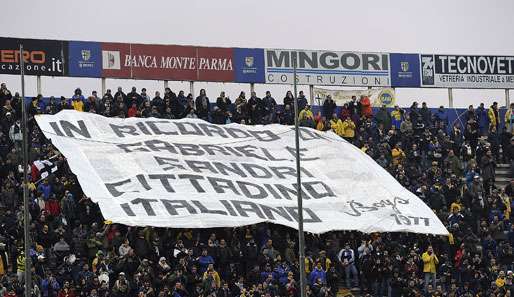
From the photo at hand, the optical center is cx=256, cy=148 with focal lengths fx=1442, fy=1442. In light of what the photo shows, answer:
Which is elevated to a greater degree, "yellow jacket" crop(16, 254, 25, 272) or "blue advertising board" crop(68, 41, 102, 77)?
"blue advertising board" crop(68, 41, 102, 77)

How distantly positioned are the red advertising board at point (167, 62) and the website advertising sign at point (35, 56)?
65.7 inches

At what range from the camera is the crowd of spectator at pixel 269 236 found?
3622 cm

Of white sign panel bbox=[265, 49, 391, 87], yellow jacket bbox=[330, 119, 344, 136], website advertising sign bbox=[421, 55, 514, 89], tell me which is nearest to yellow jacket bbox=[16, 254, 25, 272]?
yellow jacket bbox=[330, 119, 344, 136]

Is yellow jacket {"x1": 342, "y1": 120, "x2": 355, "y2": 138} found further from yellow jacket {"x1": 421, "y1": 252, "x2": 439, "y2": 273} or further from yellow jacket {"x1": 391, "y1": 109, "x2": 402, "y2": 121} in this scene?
yellow jacket {"x1": 421, "y1": 252, "x2": 439, "y2": 273}

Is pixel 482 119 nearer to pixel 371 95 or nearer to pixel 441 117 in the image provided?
pixel 441 117

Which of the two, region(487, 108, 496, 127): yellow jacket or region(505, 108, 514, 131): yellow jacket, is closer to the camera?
region(487, 108, 496, 127): yellow jacket

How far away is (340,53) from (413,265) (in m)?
13.9

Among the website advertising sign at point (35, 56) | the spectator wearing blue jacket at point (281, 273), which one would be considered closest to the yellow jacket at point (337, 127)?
the website advertising sign at point (35, 56)

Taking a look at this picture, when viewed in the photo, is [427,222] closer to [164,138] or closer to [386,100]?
[164,138]

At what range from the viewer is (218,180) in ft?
136

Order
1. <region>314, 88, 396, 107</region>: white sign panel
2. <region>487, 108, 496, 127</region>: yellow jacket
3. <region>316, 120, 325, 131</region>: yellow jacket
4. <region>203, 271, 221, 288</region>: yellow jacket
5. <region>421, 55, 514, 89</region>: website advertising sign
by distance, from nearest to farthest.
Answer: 1. <region>203, 271, 221, 288</region>: yellow jacket
2. <region>316, 120, 325, 131</region>: yellow jacket
3. <region>487, 108, 496, 127</region>: yellow jacket
4. <region>314, 88, 396, 107</region>: white sign panel
5. <region>421, 55, 514, 89</region>: website advertising sign

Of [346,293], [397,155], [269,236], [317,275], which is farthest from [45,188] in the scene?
[397,155]

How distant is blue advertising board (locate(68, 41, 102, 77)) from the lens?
4719 cm
